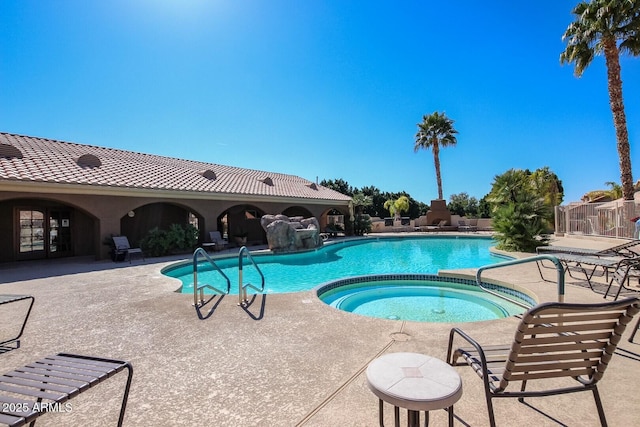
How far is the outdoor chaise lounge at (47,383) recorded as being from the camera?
174cm

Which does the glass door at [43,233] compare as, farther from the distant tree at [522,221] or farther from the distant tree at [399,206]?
the distant tree at [399,206]

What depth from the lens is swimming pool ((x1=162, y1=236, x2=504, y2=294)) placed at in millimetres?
10625

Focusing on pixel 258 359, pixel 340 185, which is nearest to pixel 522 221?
pixel 258 359

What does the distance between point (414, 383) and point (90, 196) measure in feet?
47.4

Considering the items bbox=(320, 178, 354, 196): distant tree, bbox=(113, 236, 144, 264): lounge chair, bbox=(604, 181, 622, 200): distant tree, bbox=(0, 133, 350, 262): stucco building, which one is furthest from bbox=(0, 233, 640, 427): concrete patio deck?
bbox=(320, 178, 354, 196): distant tree

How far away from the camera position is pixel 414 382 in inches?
73.9

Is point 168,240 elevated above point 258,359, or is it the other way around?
point 168,240

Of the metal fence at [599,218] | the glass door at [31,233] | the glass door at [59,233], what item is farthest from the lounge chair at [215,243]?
the metal fence at [599,218]

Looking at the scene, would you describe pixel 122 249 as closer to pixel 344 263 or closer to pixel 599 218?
pixel 344 263

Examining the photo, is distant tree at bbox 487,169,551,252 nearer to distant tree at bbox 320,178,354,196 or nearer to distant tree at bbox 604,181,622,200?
distant tree at bbox 604,181,622,200

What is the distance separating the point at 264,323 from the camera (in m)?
4.83

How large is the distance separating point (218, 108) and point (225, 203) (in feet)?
17.6

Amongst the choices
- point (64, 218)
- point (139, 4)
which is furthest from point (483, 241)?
point (64, 218)

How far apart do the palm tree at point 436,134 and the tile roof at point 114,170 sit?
15.9 m
